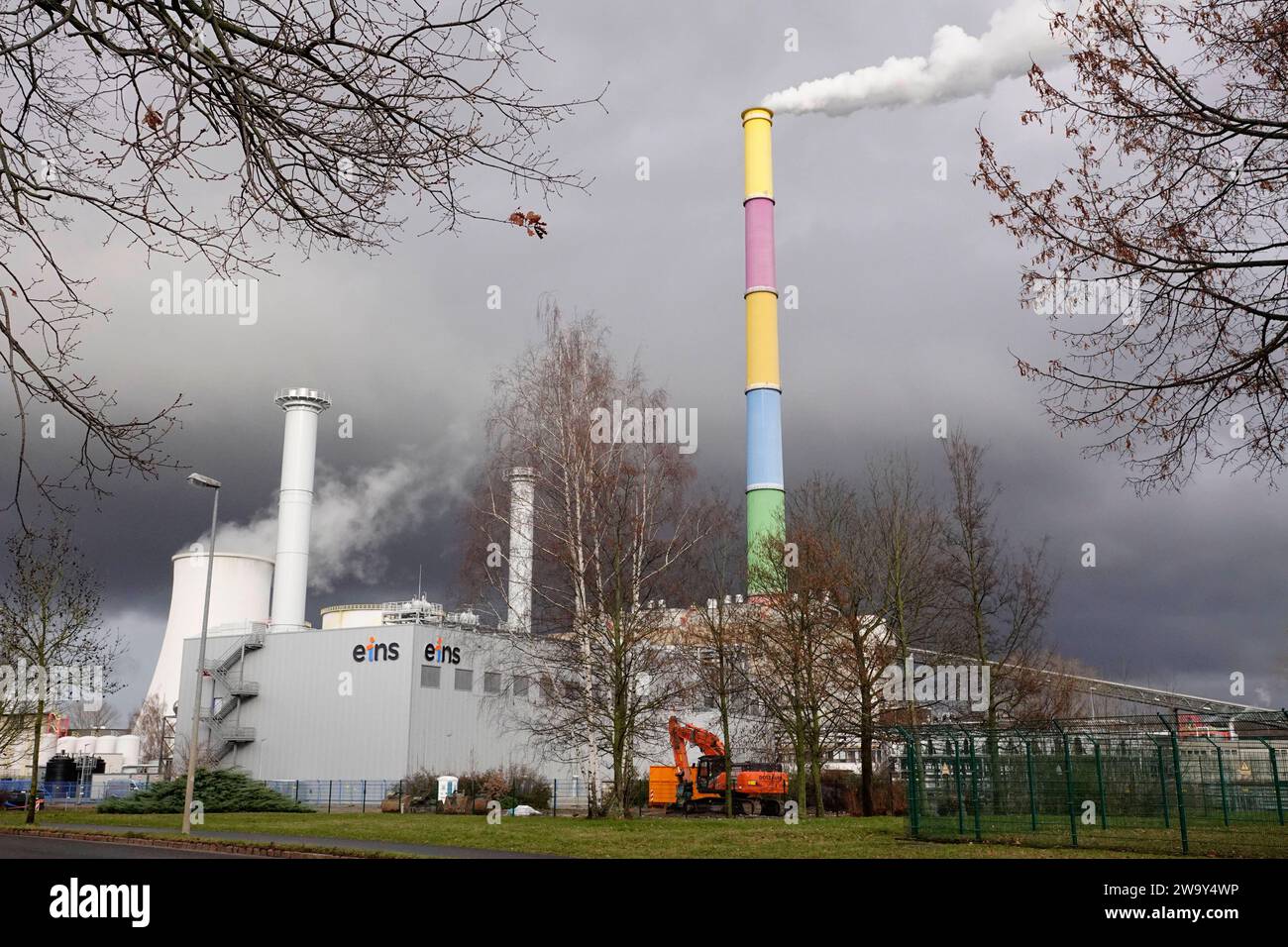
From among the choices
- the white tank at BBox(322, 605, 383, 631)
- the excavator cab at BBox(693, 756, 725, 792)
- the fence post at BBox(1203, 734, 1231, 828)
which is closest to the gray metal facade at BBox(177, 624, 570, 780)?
the white tank at BBox(322, 605, 383, 631)

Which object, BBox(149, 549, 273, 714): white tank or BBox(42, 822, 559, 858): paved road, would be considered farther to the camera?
BBox(149, 549, 273, 714): white tank

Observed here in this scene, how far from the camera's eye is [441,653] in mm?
47500

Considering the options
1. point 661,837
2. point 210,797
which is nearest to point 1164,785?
point 661,837

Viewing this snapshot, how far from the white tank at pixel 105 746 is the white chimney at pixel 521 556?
55.1 meters

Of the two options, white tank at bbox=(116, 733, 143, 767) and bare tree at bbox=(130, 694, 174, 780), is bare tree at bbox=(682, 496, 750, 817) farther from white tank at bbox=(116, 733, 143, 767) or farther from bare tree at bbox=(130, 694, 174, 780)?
white tank at bbox=(116, 733, 143, 767)

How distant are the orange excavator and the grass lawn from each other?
30.8ft

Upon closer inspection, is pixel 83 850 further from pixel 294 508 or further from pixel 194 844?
pixel 294 508

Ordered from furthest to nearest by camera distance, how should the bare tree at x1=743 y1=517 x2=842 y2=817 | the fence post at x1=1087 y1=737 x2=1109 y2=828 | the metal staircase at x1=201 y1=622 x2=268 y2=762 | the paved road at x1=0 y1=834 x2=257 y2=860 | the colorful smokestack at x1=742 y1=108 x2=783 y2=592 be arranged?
the metal staircase at x1=201 y1=622 x2=268 y2=762 < the colorful smokestack at x1=742 y1=108 x2=783 y2=592 < the bare tree at x1=743 y1=517 x2=842 y2=817 < the fence post at x1=1087 y1=737 x2=1109 y2=828 < the paved road at x1=0 y1=834 x2=257 y2=860

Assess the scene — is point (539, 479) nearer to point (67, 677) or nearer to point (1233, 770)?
point (67, 677)

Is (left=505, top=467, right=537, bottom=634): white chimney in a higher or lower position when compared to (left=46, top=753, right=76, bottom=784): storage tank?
higher

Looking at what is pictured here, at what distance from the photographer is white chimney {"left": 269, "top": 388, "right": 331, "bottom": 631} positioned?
5259 centimetres
